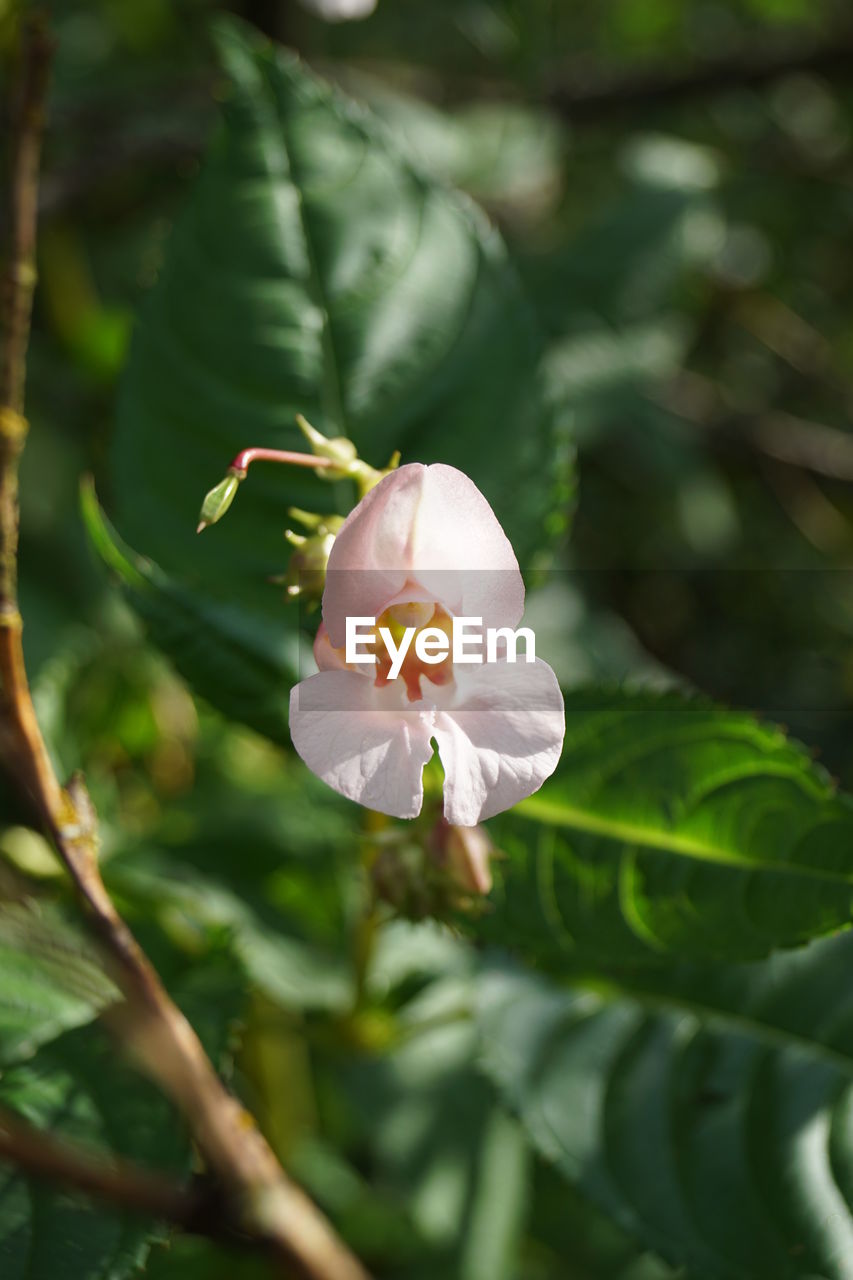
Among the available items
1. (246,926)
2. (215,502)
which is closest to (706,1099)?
(246,926)

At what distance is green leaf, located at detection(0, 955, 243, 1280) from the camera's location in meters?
0.58

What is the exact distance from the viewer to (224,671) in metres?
0.71

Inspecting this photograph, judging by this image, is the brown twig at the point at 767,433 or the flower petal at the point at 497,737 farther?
the brown twig at the point at 767,433

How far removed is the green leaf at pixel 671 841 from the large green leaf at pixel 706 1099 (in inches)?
6.8

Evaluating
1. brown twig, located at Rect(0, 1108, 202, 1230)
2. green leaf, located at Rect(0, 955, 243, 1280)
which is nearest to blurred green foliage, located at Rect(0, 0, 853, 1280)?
green leaf, located at Rect(0, 955, 243, 1280)

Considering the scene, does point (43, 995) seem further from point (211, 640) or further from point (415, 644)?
point (415, 644)

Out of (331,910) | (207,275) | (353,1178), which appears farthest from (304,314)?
(353,1178)

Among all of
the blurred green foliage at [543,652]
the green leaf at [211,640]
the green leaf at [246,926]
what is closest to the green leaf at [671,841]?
the blurred green foliage at [543,652]

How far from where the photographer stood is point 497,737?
49cm

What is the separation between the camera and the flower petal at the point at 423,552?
0.49 m

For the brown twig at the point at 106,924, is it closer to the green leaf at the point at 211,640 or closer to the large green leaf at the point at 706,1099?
the green leaf at the point at 211,640

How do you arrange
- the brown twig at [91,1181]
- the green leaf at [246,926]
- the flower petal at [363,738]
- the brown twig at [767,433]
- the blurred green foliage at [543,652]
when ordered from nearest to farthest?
the brown twig at [91,1181] < the flower petal at [363,738] < the blurred green foliage at [543,652] < the green leaf at [246,926] < the brown twig at [767,433]

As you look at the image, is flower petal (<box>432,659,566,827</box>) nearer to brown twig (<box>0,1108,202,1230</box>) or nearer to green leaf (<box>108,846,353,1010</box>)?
brown twig (<box>0,1108,202,1230</box>)

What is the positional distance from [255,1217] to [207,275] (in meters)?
0.60
